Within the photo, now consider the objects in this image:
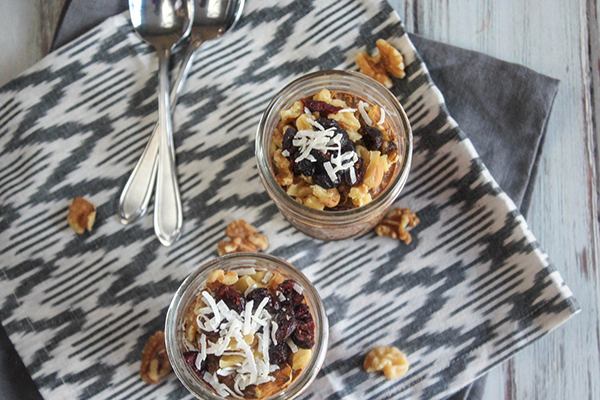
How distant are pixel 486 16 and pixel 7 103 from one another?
1357 mm

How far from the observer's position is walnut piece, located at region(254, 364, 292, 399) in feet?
3.91

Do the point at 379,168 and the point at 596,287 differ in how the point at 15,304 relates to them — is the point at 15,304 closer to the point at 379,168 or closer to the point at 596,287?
the point at 379,168

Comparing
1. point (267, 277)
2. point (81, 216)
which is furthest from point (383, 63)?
point (81, 216)

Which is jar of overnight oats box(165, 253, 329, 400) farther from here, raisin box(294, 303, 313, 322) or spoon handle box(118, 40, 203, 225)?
spoon handle box(118, 40, 203, 225)

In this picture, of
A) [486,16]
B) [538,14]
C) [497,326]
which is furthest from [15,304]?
[538,14]

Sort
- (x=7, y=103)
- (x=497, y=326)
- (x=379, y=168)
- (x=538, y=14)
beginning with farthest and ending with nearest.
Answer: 1. (x=538, y=14)
2. (x=7, y=103)
3. (x=497, y=326)
4. (x=379, y=168)

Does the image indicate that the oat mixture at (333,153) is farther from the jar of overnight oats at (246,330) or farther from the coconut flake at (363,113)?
the jar of overnight oats at (246,330)

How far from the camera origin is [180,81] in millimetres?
1493

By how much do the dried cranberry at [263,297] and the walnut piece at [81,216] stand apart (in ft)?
1.71

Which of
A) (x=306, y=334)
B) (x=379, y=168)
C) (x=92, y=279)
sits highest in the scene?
(x=379, y=168)

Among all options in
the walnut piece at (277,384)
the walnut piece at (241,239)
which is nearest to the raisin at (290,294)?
the walnut piece at (277,384)

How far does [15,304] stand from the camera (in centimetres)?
145

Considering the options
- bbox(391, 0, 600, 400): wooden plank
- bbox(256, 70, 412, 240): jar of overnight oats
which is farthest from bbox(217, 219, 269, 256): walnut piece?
bbox(391, 0, 600, 400): wooden plank

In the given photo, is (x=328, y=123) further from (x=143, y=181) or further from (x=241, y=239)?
(x=143, y=181)
